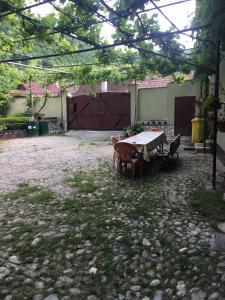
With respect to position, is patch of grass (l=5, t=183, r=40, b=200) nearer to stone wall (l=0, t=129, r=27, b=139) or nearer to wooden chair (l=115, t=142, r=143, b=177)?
wooden chair (l=115, t=142, r=143, b=177)

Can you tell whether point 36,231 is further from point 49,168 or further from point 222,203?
point 49,168

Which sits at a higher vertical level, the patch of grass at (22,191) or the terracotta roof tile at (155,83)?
the terracotta roof tile at (155,83)

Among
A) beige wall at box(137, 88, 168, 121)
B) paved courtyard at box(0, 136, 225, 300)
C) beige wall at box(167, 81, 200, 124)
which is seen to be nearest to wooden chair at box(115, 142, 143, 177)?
paved courtyard at box(0, 136, 225, 300)

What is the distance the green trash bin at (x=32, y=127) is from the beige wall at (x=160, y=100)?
5514 mm

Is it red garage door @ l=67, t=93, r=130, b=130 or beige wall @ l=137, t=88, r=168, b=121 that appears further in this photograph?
red garage door @ l=67, t=93, r=130, b=130

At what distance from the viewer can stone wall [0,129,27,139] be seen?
16.1 meters

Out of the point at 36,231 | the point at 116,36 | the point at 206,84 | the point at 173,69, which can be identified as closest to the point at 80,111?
the point at 206,84

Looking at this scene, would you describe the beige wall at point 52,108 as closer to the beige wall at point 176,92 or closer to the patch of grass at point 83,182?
the beige wall at point 176,92

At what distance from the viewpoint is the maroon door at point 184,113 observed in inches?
530

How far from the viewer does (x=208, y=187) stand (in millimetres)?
5469

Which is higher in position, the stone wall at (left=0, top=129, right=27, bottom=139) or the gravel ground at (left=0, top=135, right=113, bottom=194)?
the stone wall at (left=0, top=129, right=27, bottom=139)

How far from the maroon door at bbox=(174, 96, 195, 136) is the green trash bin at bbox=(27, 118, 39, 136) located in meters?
7.88

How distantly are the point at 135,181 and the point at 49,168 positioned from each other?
Answer: 2.71 meters

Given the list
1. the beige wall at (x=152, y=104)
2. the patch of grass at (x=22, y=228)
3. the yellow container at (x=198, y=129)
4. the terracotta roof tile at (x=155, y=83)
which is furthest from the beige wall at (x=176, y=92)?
the patch of grass at (x=22, y=228)
